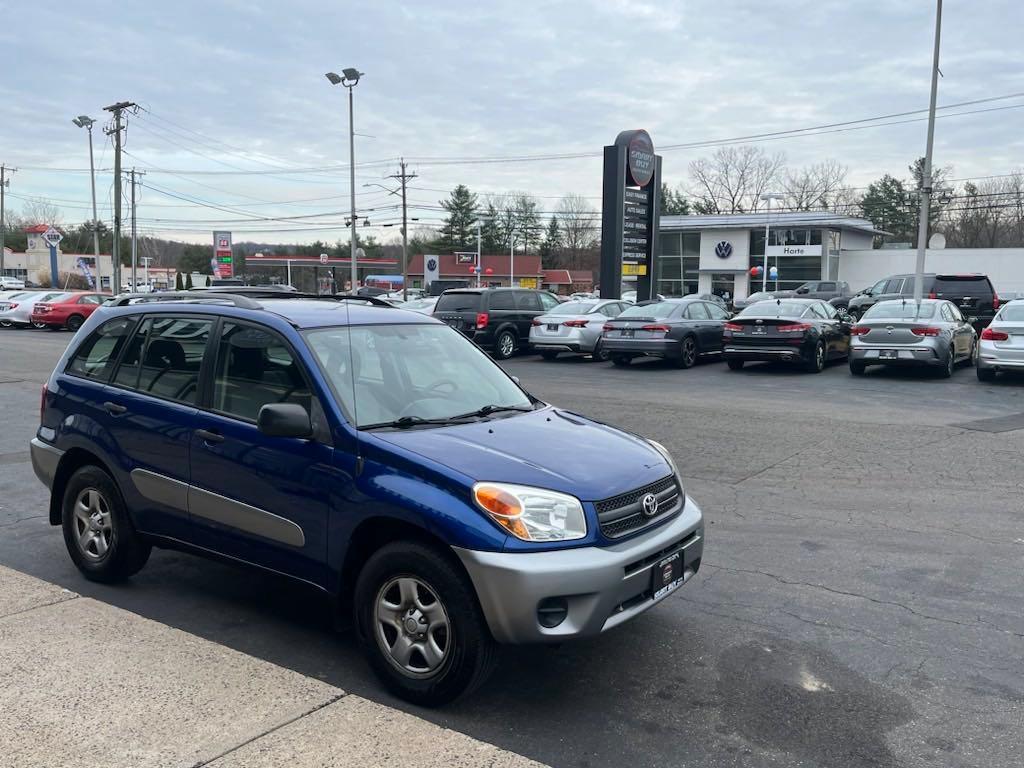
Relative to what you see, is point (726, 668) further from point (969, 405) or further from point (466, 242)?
point (466, 242)

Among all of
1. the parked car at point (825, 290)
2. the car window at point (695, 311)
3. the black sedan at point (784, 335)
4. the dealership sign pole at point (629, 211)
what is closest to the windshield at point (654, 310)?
the car window at point (695, 311)

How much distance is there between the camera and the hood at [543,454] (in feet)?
12.2

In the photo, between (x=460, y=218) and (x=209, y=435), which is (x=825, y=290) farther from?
(x=460, y=218)

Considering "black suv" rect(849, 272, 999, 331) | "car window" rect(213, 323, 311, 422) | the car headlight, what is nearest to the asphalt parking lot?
the car headlight

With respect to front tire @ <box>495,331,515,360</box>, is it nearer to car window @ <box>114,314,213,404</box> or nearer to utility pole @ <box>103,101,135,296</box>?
car window @ <box>114,314,213,404</box>

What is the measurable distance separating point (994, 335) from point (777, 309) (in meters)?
4.07

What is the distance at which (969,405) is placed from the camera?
12844 mm

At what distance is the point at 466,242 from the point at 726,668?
107680mm

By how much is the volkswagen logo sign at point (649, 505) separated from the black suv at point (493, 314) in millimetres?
16562

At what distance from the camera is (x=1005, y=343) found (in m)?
14.5

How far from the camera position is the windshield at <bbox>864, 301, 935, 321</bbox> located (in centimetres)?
1619

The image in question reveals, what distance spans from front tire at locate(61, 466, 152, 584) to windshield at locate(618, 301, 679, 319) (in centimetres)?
1455

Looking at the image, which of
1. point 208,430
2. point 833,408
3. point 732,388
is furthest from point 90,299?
point 208,430

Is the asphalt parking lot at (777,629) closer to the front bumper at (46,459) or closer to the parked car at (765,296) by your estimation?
the front bumper at (46,459)
